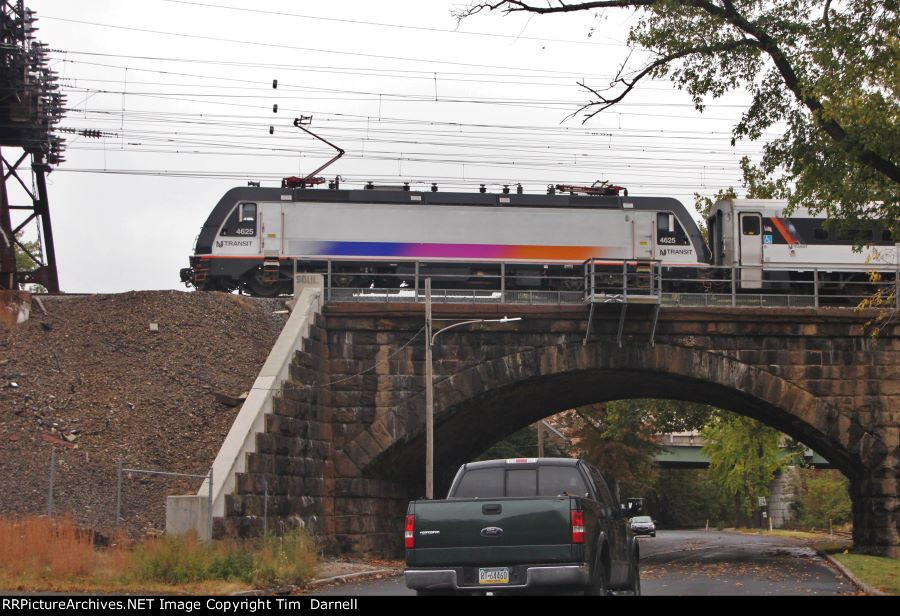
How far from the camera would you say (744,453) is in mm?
63281

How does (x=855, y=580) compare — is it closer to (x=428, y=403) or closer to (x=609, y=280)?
(x=428, y=403)

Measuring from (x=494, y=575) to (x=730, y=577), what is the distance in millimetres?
12755

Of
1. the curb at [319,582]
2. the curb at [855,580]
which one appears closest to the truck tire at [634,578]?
the curb at [855,580]

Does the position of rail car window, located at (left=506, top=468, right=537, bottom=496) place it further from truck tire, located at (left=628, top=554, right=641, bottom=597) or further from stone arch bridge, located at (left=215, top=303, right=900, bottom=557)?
stone arch bridge, located at (left=215, top=303, right=900, bottom=557)

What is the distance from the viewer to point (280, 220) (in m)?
38.1

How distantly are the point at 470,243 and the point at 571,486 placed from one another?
2371 centimetres

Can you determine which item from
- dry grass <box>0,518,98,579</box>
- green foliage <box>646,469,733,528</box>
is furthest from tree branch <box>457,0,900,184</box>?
green foliage <box>646,469,733,528</box>

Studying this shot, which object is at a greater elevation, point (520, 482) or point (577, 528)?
point (520, 482)

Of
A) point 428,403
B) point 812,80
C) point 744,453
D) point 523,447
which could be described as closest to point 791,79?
point 812,80

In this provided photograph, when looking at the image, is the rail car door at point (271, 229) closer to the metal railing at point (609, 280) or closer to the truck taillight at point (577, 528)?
the metal railing at point (609, 280)

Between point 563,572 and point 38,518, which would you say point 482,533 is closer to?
point 563,572

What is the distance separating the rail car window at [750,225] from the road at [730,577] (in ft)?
33.8

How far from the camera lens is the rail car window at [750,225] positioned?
38406 mm

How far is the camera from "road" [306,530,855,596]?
20656 mm
